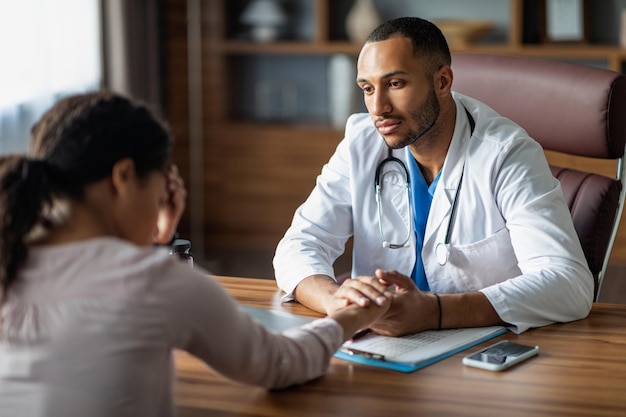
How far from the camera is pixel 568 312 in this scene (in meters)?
1.89

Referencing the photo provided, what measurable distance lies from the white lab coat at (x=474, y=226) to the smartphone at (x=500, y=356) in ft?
0.44

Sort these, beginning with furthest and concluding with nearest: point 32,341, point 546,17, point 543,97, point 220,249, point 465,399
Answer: point 220,249 < point 546,17 < point 543,97 < point 465,399 < point 32,341

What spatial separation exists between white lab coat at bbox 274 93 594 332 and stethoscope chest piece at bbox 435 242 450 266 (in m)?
0.02

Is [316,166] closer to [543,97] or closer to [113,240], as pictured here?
[543,97]

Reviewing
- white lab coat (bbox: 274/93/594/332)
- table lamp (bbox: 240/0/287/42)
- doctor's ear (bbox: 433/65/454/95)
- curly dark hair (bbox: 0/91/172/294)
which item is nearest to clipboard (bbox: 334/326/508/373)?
white lab coat (bbox: 274/93/594/332)

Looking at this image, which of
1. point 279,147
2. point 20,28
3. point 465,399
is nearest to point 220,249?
point 279,147

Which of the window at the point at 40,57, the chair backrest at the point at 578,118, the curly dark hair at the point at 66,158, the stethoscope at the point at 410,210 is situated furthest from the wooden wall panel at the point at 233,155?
the curly dark hair at the point at 66,158

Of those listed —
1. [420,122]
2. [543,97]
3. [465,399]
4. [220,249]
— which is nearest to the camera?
[465,399]

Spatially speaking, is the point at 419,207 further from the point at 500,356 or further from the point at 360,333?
the point at 500,356

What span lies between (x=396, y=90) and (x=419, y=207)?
0.28m

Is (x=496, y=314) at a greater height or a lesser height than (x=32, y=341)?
lesser

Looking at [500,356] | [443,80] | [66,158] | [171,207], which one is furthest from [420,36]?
[66,158]

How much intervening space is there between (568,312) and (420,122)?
571mm

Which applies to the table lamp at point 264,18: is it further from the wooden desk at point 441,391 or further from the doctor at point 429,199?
the wooden desk at point 441,391
